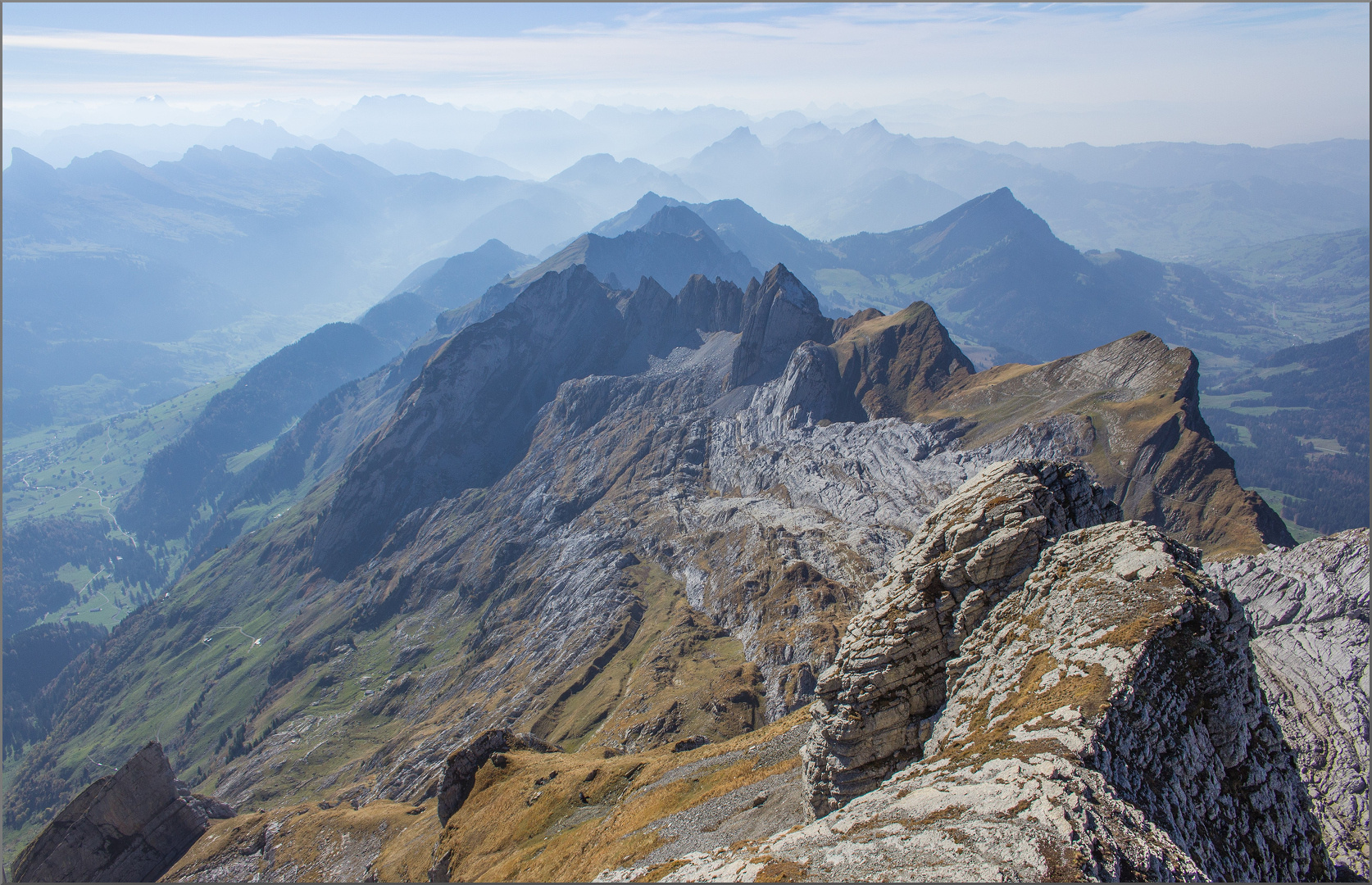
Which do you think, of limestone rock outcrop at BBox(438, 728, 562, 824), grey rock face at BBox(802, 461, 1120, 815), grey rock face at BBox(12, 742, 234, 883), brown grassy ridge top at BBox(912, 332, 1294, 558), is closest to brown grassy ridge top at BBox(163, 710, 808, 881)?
limestone rock outcrop at BBox(438, 728, 562, 824)

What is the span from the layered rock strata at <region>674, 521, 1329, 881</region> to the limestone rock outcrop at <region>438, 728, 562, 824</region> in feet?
191

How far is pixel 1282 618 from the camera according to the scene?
77.8m

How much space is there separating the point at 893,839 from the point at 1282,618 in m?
83.6

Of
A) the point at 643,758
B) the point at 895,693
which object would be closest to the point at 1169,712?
the point at 895,693

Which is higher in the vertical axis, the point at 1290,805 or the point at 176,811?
the point at 1290,805

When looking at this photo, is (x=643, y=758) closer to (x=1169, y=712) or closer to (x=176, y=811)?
(x=1169, y=712)

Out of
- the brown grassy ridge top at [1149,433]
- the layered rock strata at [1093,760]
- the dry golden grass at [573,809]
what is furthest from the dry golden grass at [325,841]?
the brown grassy ridge top at [1149,433]

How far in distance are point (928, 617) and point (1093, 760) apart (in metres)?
11.3

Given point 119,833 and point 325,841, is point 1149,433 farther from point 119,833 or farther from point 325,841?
point 119,833

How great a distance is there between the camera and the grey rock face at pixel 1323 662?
55344 mm

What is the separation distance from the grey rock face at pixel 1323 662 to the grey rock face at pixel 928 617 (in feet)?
92.9

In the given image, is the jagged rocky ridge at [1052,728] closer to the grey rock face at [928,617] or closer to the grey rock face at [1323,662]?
the grey rock face at [928,617]

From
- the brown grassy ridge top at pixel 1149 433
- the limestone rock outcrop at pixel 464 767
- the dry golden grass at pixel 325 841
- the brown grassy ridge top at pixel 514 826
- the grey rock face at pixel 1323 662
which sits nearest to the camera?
the brown grassy ridge top at pixel 514 826

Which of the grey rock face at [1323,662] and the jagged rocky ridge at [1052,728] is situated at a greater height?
the jagged rocky ridge at [1052,728]
